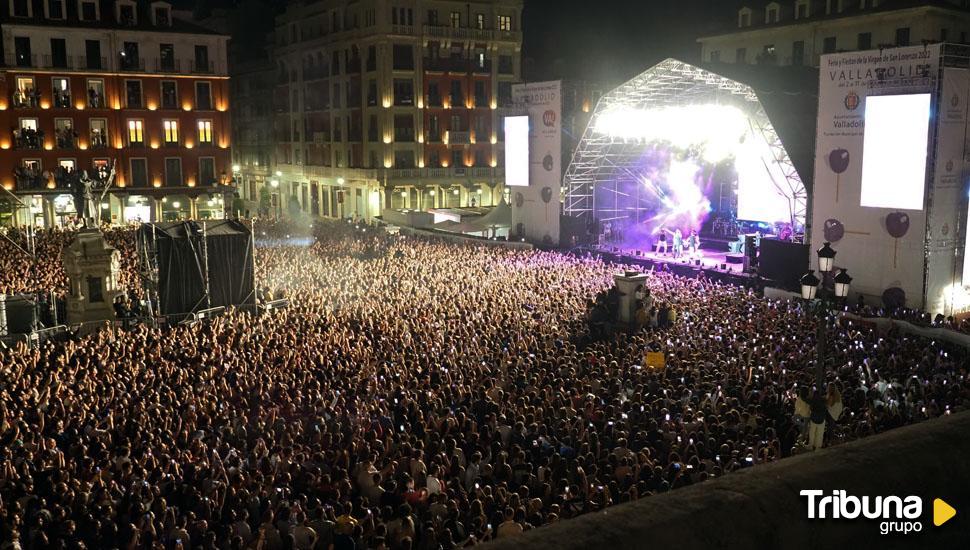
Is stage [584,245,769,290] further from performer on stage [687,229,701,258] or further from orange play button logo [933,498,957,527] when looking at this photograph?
orange play button logo [933,498,957,527]

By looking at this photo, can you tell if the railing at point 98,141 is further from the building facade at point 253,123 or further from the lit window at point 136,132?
the building facade at point 253,123

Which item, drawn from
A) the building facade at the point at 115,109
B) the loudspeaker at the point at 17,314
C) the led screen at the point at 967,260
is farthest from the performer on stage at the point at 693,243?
the building facade at the point at 115,109

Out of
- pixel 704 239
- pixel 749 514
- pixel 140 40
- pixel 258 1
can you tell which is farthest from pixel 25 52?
pixel 749 514

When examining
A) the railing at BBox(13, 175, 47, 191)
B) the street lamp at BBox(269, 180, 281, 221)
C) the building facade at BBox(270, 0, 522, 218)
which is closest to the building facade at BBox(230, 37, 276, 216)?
the street lamp at BBox(269, 180, 281, 221)

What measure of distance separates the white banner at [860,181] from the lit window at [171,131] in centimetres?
4363

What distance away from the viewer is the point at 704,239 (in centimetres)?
4200

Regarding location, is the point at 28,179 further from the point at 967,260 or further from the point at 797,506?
the point at 797,506

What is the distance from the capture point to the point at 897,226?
24938 millimetres

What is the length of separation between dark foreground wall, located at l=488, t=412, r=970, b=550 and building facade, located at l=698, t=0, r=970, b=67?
125ft

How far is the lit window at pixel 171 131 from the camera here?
55344 millimetres

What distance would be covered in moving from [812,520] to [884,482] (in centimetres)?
38

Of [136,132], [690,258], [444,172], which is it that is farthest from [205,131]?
[690,258]

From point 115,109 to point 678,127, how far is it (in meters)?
37.2

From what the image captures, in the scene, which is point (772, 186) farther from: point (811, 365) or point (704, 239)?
point (811, 365)
